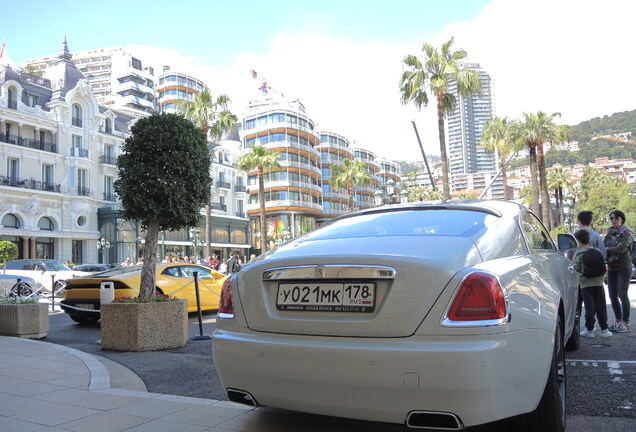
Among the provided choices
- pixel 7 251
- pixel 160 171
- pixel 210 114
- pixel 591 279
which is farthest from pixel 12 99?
pixel 591 279

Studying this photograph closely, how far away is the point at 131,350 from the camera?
6727 mm

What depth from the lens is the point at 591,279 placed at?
6668 mm

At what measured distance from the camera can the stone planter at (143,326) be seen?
22.1ft

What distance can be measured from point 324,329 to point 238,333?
1.87ft

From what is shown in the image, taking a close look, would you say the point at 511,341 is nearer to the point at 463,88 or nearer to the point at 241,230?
the point at 463,88

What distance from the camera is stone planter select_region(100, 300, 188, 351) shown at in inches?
265

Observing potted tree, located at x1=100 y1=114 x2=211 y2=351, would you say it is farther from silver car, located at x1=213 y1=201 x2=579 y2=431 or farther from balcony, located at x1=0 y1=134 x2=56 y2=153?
balcony, located at x1=0 y1=134 x2=56 y2=153

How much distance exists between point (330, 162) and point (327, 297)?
8345 cm

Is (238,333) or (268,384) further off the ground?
(238,333)

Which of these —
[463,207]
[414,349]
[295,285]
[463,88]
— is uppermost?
[463,88]

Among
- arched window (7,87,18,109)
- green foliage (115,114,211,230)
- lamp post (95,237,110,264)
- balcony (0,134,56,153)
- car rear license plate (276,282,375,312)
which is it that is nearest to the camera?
car rear license plate (276,282,375,312)

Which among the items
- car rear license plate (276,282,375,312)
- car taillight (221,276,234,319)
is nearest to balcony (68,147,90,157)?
car taillight (221,276,234,319)

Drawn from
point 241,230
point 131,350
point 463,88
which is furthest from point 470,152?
point 131,350

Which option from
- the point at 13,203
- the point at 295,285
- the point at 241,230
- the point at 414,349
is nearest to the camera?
the point at 414,349
